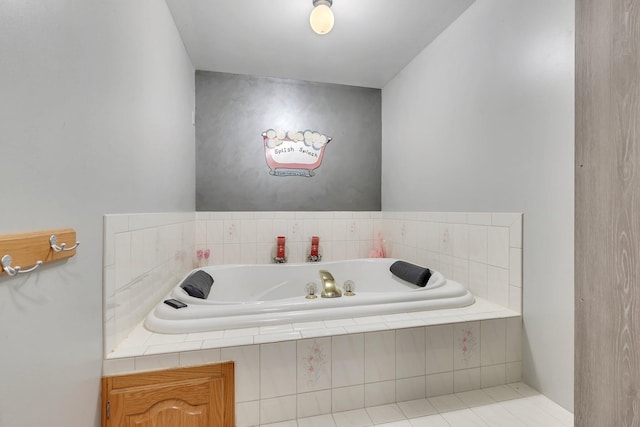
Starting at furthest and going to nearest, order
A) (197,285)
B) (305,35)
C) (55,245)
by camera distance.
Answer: (305,35)
(197,285)
(55,245)

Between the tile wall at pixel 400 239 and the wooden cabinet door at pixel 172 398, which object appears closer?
the wooden cabinet door at pixel 172 398

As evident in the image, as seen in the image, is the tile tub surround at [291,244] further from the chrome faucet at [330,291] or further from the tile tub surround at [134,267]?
the chrome faucet at [330,291]

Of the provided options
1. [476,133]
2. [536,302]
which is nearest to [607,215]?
[536,302]

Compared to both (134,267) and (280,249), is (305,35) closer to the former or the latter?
(280,249)

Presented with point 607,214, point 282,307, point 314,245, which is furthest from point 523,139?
point 314,245

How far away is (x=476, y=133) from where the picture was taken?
5.53 ft

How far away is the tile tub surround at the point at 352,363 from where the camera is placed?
1094mm

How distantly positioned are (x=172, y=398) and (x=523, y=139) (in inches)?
74.3

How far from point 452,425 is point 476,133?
4.85 feet

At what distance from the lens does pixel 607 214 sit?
0.58 m

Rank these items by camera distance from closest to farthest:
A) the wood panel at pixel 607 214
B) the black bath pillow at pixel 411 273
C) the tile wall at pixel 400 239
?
the wood panel at pixel 607 214 < the tile wall at pixel 400 239 < the black bath pillow at pixel 411 273

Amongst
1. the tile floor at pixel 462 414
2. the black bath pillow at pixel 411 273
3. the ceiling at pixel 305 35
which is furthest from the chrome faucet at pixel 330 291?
the ceiling at pixel 305 35

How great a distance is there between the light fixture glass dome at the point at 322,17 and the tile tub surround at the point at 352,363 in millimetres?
1598

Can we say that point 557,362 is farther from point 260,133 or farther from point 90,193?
Answer: point 260,133
